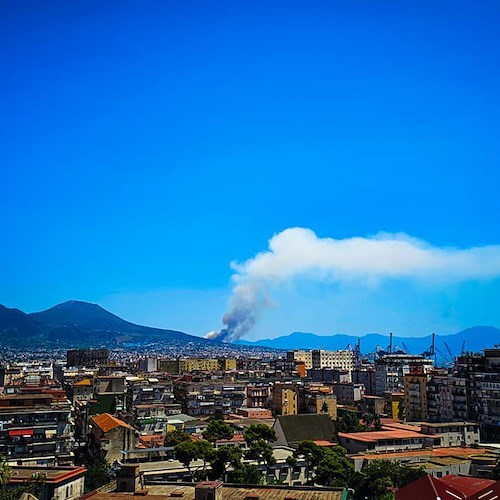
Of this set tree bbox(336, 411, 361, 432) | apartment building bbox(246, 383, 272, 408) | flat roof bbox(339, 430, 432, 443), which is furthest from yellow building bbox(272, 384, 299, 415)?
flat roof bbox(339, 430, 432, 443)

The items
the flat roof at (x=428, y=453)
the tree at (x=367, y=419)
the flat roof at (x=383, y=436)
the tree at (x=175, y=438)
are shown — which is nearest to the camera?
the flat roof at (x=428, y=453)

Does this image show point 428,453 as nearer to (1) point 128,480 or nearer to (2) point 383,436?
(2) point 383,436

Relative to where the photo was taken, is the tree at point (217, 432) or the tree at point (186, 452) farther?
the tree at point (217, 432)

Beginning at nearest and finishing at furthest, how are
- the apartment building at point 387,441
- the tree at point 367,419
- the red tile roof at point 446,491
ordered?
the red tile roof at point 446,491, the apartment building at point 387,441, the tree at point 367,419

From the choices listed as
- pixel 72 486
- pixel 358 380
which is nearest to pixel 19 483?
pixel 72 486

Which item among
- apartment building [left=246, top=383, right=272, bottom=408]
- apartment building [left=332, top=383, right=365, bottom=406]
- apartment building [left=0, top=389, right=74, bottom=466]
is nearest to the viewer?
apartment building [left=0, top=389, right=74, bottom=466]

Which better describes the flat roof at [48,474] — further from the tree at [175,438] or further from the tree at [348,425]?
the tree at [348,425]

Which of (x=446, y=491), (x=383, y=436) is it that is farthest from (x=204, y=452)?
(x=383, y=436)

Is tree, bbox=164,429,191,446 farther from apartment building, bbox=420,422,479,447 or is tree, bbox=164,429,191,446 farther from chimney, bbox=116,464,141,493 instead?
chimney, bbox=116,464,141,493

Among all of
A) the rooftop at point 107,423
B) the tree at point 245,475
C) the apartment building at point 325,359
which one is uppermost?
the apartment building at point 325,359

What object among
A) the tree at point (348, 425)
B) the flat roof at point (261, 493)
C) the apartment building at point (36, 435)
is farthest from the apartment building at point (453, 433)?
the flat roof at point (261, 493)

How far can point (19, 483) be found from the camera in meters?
22.3

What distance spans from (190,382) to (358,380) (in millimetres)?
35972

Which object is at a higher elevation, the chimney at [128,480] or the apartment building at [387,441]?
the chimney at [128,480]
